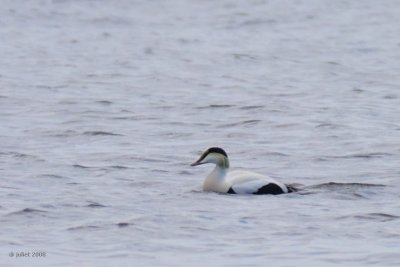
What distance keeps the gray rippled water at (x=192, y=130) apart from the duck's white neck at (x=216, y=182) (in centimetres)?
13

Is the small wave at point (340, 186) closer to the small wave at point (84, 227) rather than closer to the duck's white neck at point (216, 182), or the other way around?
the duck's white neck at point (216, 182)

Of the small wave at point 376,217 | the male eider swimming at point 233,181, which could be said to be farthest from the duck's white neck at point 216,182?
the small wave at point 376,217

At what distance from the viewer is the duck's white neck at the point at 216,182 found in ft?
46.3

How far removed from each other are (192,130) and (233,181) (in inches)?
187

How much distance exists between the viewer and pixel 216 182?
1416 cm

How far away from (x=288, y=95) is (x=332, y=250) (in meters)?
10.9

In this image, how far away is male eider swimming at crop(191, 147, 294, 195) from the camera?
13.9 meters

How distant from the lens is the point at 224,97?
72.6 feet

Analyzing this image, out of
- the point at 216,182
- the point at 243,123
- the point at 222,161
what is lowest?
the point at 243,123

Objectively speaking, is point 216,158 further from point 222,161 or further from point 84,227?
point 84,227

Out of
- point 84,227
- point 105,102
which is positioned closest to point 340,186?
point 84,227

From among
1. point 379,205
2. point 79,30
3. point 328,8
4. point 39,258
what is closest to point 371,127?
point 379,205

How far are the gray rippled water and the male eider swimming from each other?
0.41ft

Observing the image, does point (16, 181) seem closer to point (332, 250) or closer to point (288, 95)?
point (332, 250)
